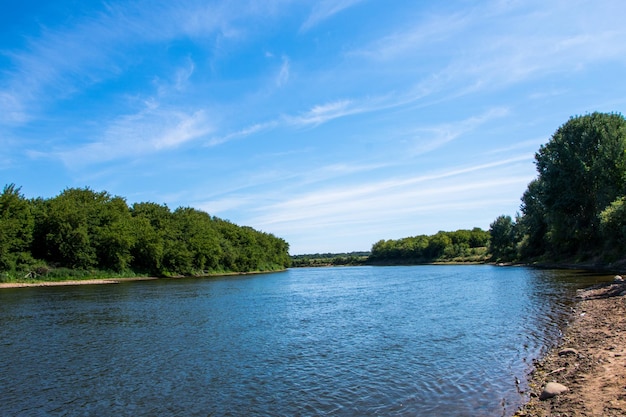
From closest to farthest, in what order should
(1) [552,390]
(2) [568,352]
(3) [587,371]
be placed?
(1) [552,390]
(3) [587,371]
(2) [568,352]

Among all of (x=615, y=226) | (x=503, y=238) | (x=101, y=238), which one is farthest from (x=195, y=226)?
(x=615, y=226)

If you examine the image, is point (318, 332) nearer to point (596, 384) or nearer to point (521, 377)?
point (521, 377)

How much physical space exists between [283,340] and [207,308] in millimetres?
16543

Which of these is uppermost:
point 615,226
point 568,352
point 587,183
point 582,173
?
point 582,173

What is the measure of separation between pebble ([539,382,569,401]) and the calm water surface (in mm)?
771

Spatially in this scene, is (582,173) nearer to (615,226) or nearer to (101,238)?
(615,226)

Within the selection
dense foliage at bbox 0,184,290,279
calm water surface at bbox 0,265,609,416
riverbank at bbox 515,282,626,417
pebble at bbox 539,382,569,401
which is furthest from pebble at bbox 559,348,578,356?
dense foliage at bbox 0,184,290,279

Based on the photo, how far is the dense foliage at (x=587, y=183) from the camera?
5912 centimetres

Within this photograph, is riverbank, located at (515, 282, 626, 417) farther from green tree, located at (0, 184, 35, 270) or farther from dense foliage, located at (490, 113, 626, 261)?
green tree, located at (0, 184, 35, 270)

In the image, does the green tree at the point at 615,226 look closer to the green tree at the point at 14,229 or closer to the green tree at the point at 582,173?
the green tree at the point at 582,173

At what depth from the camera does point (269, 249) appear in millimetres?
170750

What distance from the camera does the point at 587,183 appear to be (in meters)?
65.8

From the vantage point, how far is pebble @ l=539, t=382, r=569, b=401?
1107cm

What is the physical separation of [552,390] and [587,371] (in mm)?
2216
